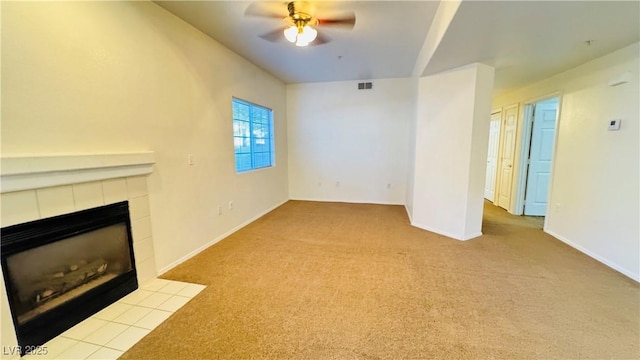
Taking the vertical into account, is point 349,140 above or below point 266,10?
below

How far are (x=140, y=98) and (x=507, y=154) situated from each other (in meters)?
5.95

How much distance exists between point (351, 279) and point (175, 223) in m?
1.92

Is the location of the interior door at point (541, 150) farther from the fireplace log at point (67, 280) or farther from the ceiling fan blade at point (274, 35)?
the fireplace log at point (67, 280)

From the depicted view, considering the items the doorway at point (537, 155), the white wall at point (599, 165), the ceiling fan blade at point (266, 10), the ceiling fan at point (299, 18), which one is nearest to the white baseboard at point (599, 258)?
the white wall at point (599, 165)

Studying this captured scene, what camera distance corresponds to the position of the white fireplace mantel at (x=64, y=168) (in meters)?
1.52

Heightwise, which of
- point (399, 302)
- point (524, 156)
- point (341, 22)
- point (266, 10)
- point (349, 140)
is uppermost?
point (266, 10)

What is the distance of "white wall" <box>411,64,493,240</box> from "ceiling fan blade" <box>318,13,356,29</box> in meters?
1.77

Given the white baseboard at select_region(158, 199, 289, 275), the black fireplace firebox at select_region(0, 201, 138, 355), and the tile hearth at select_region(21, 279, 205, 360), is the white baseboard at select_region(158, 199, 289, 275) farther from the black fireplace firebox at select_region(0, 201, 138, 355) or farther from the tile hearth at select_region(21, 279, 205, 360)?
the black fireplace firebox at select_region(0, 201, 138, 355)

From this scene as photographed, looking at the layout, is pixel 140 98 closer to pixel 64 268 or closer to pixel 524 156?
pixel 64 268

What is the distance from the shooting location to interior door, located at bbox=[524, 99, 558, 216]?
4.48 metres

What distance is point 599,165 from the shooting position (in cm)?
299

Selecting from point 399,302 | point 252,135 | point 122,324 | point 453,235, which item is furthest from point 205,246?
point 453,235

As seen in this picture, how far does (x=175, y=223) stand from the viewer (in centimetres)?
277

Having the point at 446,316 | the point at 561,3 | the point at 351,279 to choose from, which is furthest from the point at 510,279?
the point at 561,3
